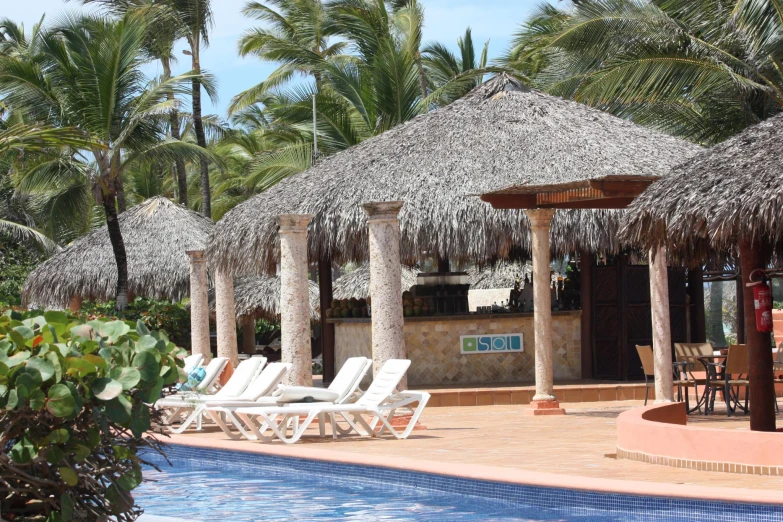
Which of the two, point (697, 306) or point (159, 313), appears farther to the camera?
point (159, 313)

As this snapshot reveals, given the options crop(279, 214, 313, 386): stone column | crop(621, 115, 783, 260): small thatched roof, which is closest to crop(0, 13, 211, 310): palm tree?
crop(279, 214, 313, 386): stone column

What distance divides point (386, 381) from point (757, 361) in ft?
10.7

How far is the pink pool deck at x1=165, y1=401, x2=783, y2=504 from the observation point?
6293 mm

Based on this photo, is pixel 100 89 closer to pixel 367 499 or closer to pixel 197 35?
pixel 197 35

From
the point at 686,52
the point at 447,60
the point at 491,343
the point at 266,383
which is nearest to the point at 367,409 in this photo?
the point at 266,383

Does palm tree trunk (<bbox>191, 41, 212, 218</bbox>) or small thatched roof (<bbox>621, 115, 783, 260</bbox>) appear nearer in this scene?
small thatched roof (<bbox>621, 115, 783, 260</bbox>)

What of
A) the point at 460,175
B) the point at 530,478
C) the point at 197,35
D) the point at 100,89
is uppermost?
the point at 197,35

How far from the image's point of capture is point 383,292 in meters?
10.9

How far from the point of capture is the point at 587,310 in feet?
51.1

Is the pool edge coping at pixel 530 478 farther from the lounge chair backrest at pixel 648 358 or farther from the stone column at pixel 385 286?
the lounge chair backrest at pixel 648 358

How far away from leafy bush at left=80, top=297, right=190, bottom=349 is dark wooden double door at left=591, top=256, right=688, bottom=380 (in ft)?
32.2

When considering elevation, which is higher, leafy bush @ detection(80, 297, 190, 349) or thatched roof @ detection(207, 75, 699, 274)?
thatched roof @ detection(207, 75, 699, 274)

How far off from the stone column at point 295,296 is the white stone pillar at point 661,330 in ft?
12.3

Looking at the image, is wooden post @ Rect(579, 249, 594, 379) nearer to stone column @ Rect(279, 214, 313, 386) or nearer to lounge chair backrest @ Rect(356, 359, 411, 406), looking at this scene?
stone column @ Rect(279, 214, 313, 386)
